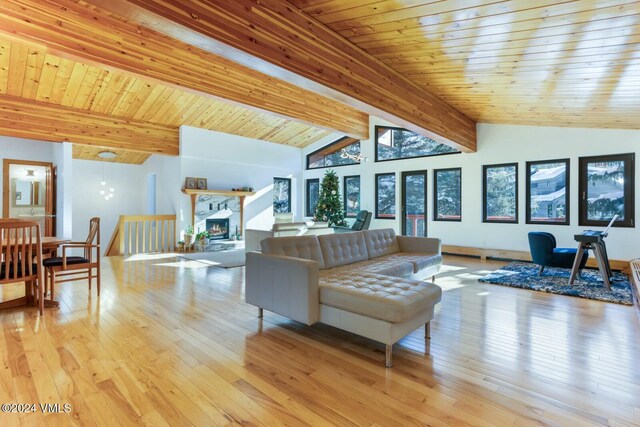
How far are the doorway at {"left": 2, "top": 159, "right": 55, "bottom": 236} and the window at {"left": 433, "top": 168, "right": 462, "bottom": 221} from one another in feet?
30.0

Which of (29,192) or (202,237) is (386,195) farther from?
(29,192)

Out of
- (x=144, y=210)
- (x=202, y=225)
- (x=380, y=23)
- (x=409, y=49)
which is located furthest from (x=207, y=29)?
(x=144, y=210)

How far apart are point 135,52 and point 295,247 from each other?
3.21m

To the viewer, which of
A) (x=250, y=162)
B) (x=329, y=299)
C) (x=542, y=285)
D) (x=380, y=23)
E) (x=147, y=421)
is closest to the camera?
(x=147, y=421)

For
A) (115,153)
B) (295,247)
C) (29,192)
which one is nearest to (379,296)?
(295,247)

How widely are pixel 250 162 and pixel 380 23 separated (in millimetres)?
7088

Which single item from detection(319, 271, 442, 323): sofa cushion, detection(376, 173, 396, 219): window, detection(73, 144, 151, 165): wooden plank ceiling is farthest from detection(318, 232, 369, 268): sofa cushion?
detection(73, 144, 151, 165): wooden plank ceiling

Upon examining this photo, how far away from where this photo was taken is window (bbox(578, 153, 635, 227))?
571 cm

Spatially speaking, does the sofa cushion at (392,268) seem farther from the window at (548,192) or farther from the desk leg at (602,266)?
the window at (548,192)

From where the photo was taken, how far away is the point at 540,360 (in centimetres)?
247

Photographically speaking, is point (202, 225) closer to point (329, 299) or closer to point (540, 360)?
point (329, 299)

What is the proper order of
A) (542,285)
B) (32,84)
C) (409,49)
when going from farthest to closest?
1. (32,84)
2. (542,285)
3. (409,49)

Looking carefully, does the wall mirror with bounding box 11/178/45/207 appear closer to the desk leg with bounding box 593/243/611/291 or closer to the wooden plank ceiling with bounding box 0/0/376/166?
the wooden plank ceiling with bounding box 0/0/376/166

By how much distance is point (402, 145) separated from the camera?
8.82 meters
